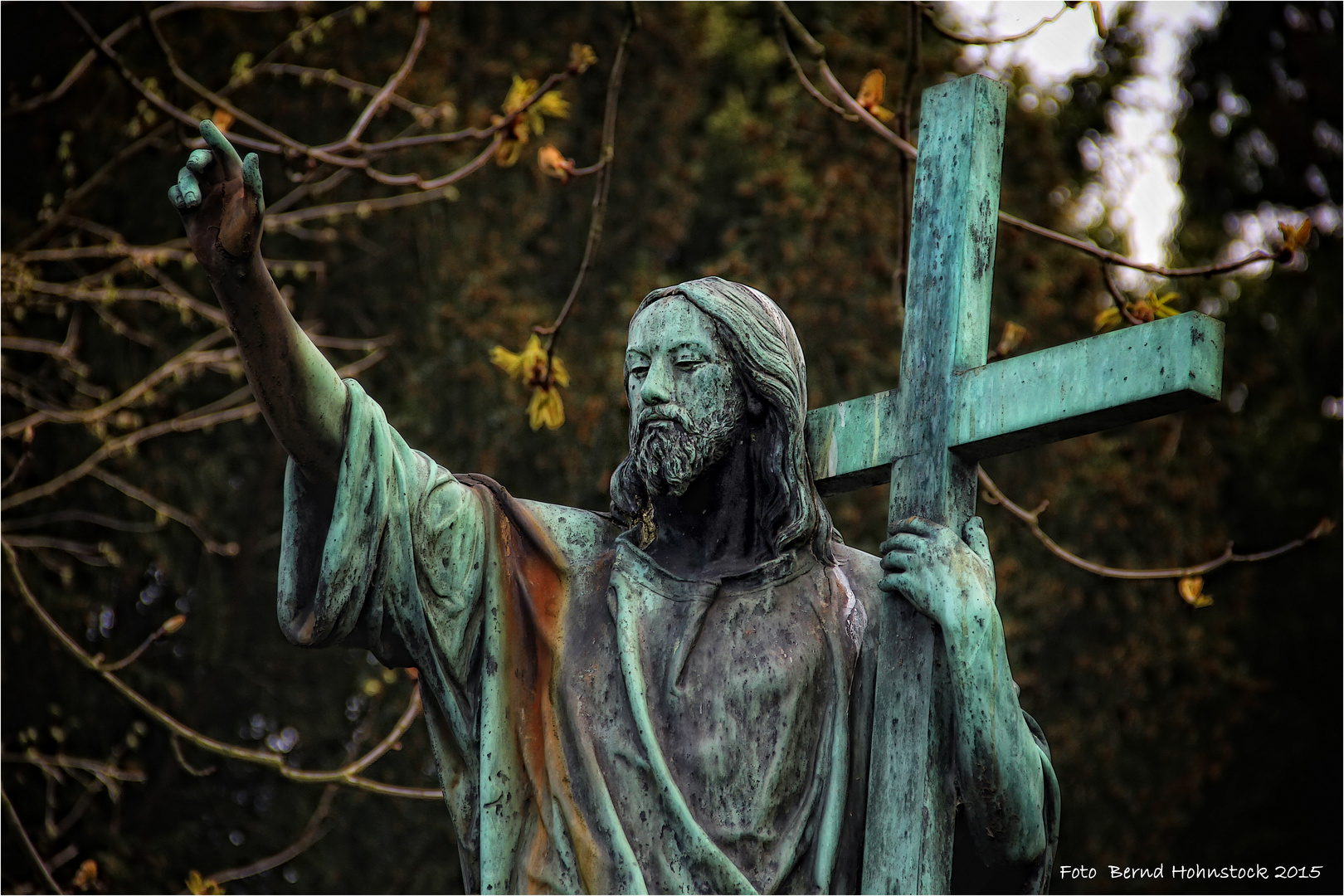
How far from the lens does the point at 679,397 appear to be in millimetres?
3861

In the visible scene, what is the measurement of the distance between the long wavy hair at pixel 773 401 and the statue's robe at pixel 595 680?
0.07 m

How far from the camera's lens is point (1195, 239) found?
12.5m

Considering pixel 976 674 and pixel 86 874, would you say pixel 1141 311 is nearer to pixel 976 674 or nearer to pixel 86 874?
pixel 976 674

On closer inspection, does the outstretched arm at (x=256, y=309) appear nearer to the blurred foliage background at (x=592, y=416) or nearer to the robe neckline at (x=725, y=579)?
the robe neckline at (x=725, y=579)

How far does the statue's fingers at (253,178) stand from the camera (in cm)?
341

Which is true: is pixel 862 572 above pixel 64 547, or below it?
below

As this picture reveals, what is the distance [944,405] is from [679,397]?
508mm

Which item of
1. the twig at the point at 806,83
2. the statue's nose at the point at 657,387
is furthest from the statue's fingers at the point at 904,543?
the twig at the point at 806,83

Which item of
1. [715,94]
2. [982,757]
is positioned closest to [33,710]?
[715,94]

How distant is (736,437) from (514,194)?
7.47 metres

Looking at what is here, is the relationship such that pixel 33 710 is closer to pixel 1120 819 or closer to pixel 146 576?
pixel 146 576

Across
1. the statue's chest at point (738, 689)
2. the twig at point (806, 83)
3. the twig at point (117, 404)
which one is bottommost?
the statue's chest at point (738, 689)

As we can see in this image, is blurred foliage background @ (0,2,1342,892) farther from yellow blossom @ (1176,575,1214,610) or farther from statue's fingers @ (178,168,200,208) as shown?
statue's fingers @ (178,168,200,208)

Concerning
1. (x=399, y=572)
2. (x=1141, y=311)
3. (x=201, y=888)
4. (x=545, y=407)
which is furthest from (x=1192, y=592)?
(x=201, y=888)
